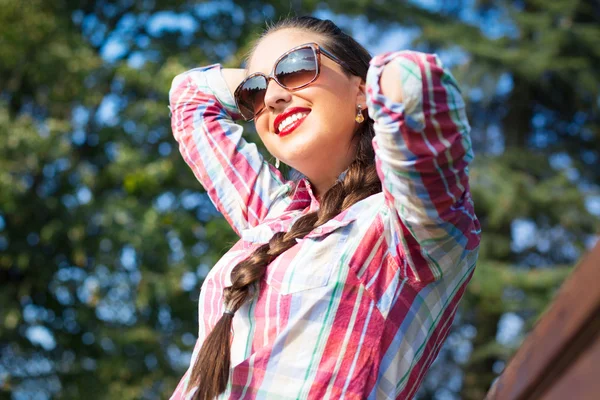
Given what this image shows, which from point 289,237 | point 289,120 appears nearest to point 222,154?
point 289,120

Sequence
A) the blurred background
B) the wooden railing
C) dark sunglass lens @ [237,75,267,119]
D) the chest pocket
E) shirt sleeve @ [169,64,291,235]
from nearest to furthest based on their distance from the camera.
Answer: the wooden railing, the chest pocket, dark sunglass lens @ [237,75,267,119], shirt sleeve @ [169,64,291,235], the blurred background

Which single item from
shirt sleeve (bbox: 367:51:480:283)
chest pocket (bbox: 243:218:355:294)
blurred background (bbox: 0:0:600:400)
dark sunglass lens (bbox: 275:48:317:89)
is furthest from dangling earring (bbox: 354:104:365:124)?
blurred background (bbox: 0:0:600:400)

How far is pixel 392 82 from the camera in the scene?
1.10 meters

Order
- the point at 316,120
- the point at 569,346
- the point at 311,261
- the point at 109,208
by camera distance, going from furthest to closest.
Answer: the point at 109,208 → the point at 316,120 → the point at 311,261 → the point at 569,346

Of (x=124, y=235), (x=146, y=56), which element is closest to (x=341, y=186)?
(x=124, y=235)

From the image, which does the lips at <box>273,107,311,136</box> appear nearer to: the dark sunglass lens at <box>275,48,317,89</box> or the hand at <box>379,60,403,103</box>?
the dark sunglass lens at <box>275,48,317,89</box>

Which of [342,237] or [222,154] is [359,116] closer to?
[342,237]

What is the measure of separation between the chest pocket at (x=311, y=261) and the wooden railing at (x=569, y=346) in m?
0.46

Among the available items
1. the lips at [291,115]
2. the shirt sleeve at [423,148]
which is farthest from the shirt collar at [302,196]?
the shirt sleeve at [423,148]

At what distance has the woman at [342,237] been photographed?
1116 mm

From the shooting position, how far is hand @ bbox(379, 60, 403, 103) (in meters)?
1.09

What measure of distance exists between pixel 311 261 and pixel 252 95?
16.9 inches

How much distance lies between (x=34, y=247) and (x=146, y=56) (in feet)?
7.37

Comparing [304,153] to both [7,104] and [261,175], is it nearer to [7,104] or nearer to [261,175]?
[261,175]
